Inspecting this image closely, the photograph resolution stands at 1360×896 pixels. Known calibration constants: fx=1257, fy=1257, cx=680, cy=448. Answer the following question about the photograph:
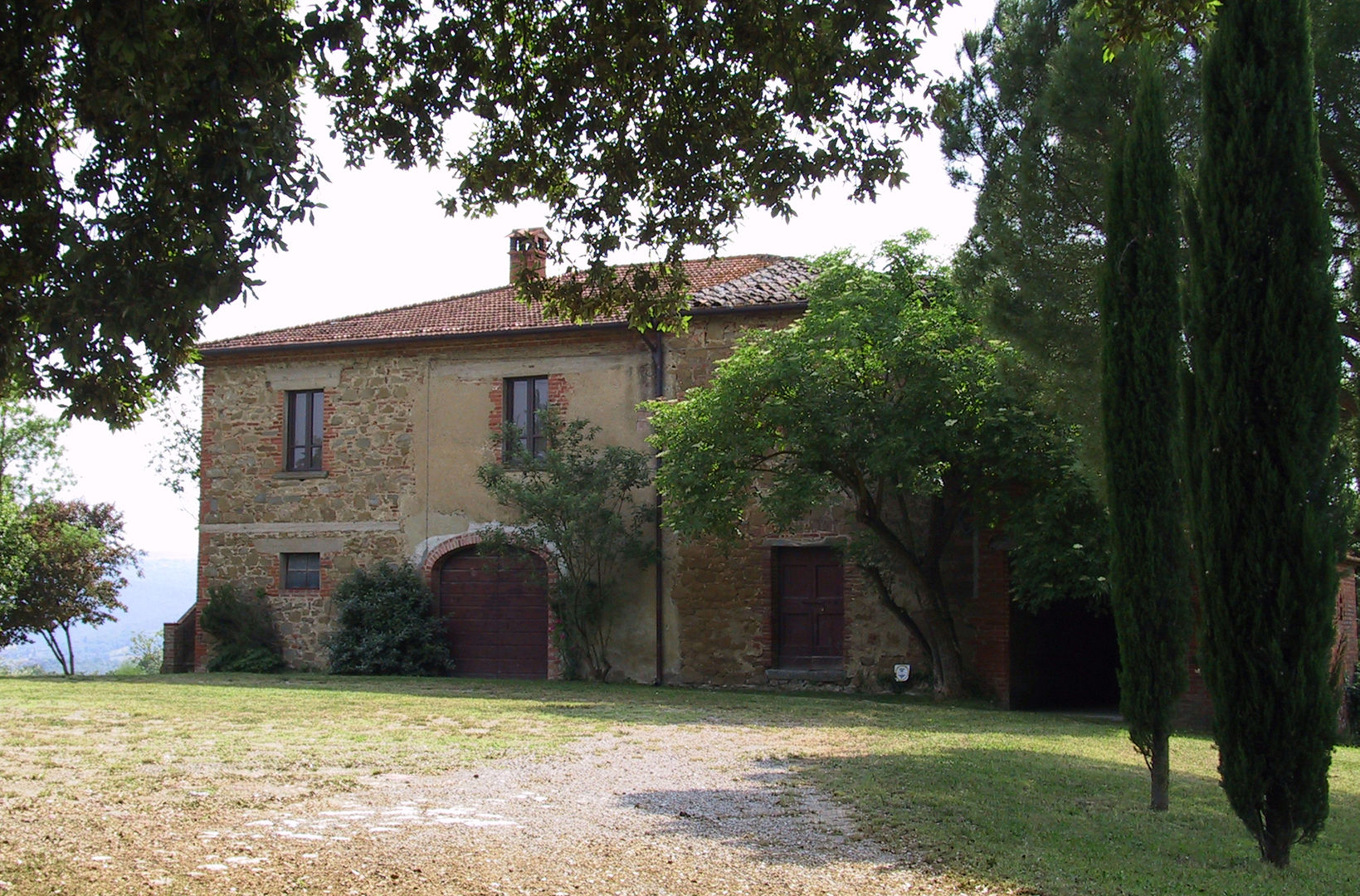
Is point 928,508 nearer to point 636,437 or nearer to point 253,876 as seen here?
point 636,437

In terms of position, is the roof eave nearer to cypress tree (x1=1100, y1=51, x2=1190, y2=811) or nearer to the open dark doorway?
the open dark doorway

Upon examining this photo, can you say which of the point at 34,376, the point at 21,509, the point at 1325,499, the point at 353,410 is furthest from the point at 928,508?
the point at 21,509

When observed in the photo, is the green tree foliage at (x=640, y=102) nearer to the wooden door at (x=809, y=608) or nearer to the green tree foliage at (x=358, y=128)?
the green tree foliage at (x=358, y=128)

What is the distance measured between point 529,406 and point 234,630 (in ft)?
21.1

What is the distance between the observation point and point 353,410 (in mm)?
21688

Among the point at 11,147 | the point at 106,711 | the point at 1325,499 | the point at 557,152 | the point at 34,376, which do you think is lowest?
the point at 106,711

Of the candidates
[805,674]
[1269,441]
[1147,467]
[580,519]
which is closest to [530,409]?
[580,519]

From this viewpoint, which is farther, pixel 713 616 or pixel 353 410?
pixel 353 410

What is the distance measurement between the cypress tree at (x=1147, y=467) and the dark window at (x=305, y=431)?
16.9 m

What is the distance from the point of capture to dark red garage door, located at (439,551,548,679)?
20.6 meters

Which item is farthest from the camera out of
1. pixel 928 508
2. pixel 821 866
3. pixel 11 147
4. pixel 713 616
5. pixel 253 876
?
pixel 713 616

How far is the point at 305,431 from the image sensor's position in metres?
22.2

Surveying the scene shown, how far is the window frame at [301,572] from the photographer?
Answer: 71.2 ft

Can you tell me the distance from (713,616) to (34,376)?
44.1ft
